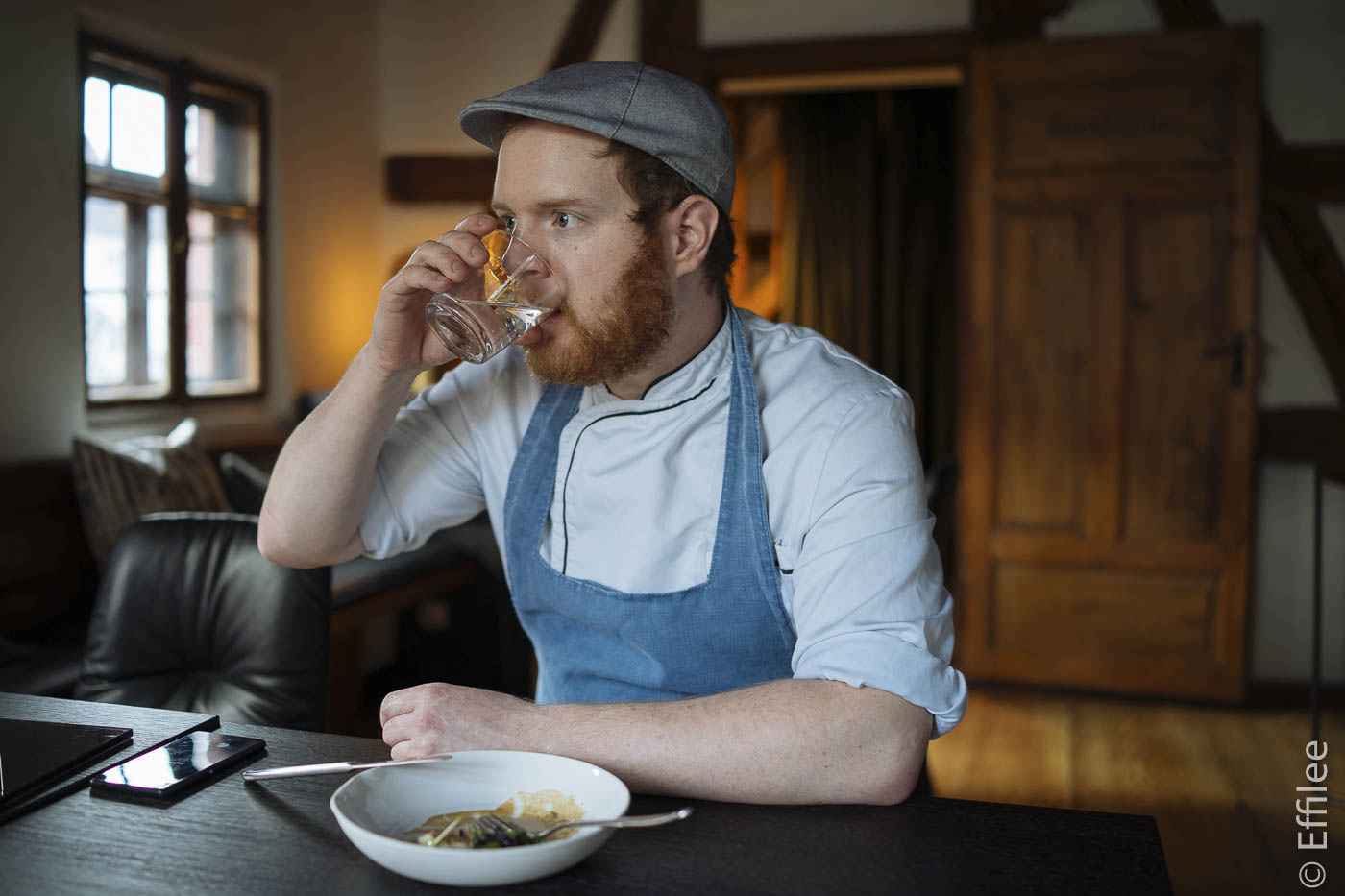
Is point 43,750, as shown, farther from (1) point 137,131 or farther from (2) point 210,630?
(1) point 137,131

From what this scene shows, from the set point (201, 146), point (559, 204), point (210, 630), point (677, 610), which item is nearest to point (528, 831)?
point (677, 610)

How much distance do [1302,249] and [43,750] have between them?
4.08 metres

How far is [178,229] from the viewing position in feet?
12.3

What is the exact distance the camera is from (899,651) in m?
1.07

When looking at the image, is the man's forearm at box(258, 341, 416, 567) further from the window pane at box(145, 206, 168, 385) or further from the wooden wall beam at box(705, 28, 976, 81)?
the wooden wall beam at box(705, 28, 976, 81)

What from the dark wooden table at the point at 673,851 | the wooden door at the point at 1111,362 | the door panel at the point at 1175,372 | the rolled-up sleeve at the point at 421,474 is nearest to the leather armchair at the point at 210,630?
the rolled-up sleeve at the point at 421,474

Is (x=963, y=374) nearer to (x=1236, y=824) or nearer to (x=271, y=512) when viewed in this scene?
(x=1236, y=824)

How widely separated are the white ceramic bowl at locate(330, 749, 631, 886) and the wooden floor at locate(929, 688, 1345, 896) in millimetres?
2043

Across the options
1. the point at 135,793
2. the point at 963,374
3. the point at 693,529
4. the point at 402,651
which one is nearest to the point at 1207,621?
the point at 963,374

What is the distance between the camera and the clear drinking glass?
125cm

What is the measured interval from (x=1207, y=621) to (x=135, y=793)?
12.2 ft

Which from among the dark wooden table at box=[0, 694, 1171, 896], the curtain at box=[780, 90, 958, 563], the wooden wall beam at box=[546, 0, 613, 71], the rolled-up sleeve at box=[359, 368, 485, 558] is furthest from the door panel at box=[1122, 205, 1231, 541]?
the dark wooden table at box=[0, 694, 1171, 896]

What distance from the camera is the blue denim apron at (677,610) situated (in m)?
1.31

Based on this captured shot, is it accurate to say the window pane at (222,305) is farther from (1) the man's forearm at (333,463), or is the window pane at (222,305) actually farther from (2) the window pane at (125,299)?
(1) the man's forearm at (333,463)
